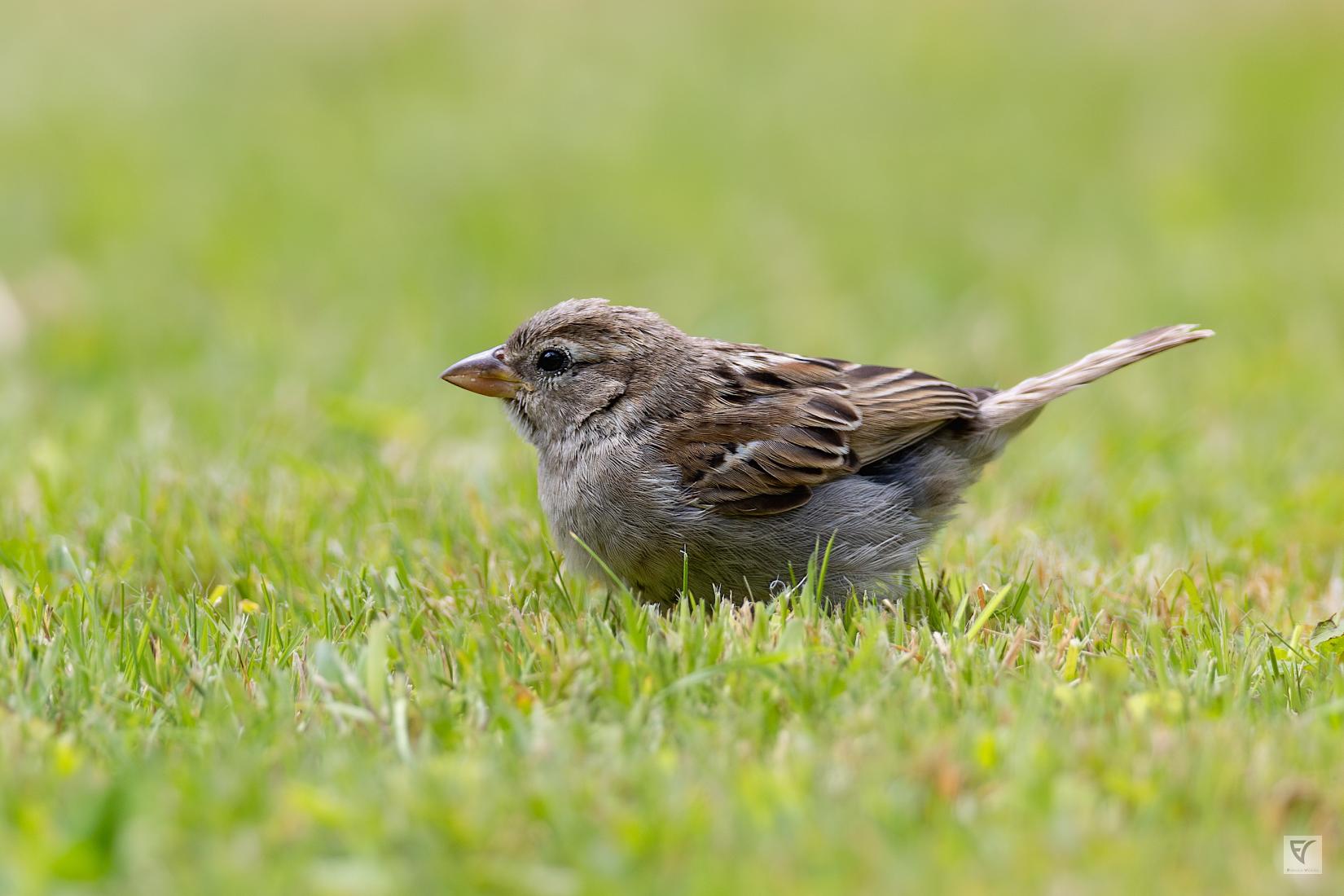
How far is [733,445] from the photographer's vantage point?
457 cm

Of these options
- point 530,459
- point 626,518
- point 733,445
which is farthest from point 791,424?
point 530,459

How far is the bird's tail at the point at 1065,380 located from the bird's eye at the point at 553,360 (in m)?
1.38

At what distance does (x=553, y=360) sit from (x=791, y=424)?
82cm

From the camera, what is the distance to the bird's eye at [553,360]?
192 inches

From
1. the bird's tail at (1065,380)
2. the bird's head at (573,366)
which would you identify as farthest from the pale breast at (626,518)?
the bird's tail at (1065,380)

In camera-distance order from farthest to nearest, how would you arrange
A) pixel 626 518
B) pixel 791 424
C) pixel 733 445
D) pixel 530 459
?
pixel 530 459, pixel 791 424, pixel 733 445, pixel 626 518

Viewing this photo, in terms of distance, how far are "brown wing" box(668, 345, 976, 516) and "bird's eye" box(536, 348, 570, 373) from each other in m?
0.50

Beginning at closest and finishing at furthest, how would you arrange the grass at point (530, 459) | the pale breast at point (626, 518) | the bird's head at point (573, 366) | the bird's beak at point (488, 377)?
the grass at point (530, 459)
the pale breast at point (626, 518)
the bird's head at point (573, 366)
the bird's beak at point (488, 377)

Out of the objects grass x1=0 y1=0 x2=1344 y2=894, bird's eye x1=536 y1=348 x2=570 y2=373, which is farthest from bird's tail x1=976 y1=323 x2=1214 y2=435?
bird's eye x1=536 y1=348 x2=570 y2=373

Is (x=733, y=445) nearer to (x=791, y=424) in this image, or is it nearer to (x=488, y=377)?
(x=791, y=424)

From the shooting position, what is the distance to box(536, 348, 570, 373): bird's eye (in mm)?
4871

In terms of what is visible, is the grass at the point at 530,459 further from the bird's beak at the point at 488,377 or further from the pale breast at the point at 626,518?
the bird's beak at the point at 488,377

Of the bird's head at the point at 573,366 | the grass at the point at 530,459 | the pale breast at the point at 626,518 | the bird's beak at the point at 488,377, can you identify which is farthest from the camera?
→ the bird's beak at the point at 488,377

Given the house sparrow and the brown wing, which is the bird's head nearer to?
the house sparrow
